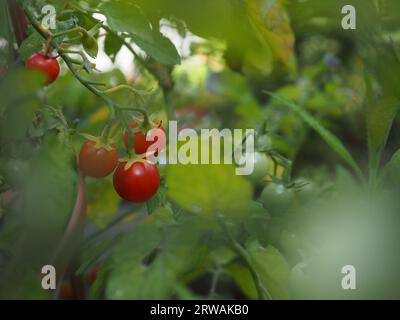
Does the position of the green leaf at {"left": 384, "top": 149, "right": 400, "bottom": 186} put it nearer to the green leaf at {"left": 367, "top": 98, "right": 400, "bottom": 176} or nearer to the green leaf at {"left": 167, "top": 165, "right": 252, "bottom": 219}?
the green leaf at {"left": 367, "top": 98, "right": 400, "bottom": 176}

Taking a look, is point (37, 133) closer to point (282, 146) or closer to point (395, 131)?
point (395, 131)

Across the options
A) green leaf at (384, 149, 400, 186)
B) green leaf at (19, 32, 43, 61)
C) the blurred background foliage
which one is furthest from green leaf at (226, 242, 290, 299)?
green leaf at (19, 32, 43, 61)

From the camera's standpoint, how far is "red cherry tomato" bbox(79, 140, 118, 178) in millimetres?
448

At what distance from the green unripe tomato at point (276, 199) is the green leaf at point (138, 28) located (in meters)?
0.14

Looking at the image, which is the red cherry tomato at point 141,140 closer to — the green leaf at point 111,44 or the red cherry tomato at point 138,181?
the red cherry tomato at point 138,181

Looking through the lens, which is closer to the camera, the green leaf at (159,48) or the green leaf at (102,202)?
the green leaf at (159,48)

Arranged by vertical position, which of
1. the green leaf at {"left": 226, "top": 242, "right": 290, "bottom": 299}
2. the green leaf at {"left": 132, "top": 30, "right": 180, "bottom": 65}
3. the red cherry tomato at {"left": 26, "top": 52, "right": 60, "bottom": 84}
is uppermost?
the green leaf at {"left": 132, "top": 30, "right": 180, "bottom": 65}

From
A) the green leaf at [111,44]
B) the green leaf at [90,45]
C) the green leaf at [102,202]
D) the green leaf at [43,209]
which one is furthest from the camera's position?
the green leaf at [102,202]

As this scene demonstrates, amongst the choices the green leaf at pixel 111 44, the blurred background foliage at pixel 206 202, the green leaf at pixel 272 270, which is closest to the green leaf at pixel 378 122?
the blurred background foliage at pixel 206 202

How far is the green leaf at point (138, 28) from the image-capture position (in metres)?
0.46

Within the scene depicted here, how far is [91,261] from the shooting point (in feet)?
1.45

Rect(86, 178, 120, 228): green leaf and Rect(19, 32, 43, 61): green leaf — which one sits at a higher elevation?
Rect(19, 32, 43, 61): green leaf

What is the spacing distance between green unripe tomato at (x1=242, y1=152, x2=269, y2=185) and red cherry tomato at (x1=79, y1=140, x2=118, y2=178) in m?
0.14
